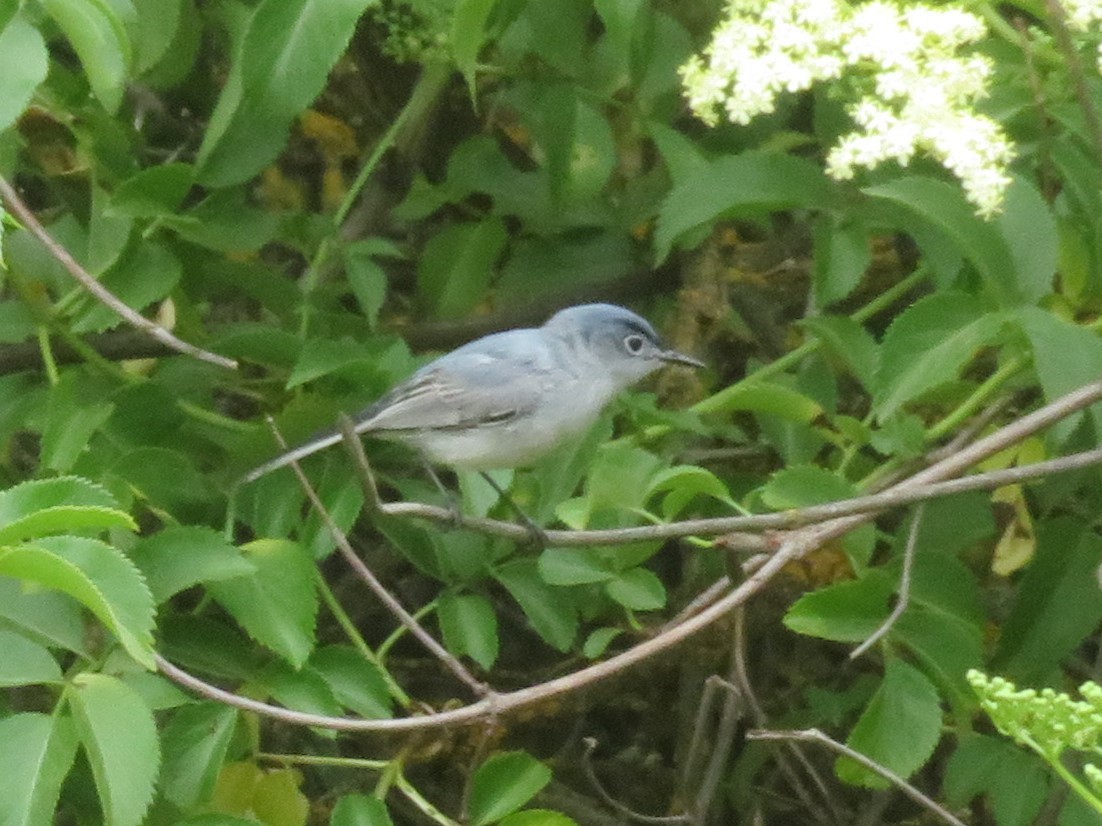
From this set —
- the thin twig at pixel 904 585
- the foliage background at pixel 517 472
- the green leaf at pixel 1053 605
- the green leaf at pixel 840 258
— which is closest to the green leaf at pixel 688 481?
the foliage background at pixel 517 472

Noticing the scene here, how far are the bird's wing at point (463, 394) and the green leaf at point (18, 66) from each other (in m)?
0.74

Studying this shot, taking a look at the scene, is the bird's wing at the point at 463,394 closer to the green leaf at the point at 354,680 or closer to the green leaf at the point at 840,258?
the green leaf at the point at 354,680

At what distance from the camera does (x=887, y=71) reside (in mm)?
1554

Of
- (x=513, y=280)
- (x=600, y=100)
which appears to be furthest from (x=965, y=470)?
(x=513, y=280)

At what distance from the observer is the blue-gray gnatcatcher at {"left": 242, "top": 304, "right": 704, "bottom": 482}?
225 centimetres

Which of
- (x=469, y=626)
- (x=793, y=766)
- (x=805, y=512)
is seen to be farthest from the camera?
(x=793, y=766)

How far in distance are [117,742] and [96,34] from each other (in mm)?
673

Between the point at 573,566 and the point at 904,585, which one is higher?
the point at 904,585

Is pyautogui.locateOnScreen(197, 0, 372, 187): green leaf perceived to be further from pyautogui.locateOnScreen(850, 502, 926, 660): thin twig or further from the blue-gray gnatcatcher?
pyautogui.locateOnScreen(850, 502, 926, 660): thin twig

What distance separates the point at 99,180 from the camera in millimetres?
2076

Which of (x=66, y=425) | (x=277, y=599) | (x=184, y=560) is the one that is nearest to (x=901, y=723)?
(x=277, y=599)

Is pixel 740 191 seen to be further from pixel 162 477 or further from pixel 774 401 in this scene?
pixel 162 477

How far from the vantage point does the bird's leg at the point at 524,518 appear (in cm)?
177

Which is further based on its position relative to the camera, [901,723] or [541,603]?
[541,603]
